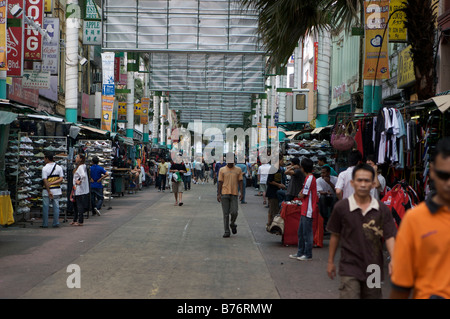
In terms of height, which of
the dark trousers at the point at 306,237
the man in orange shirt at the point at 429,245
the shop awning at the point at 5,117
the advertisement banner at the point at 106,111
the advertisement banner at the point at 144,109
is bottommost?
the dark trousers at the point at 306,237

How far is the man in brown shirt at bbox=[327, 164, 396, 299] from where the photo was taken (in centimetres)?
552

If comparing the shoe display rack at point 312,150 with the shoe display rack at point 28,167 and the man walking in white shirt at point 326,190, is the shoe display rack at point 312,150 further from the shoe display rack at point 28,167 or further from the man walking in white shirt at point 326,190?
the shoe display rack at point 28,167

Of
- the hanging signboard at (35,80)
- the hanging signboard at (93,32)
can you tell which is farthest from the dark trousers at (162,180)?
the hanging signboard at (35,80)

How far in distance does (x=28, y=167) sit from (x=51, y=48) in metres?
7.66

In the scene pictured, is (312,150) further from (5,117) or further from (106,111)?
(106,111)

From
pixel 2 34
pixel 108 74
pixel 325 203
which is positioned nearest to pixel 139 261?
pixel 325 203

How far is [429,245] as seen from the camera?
3617mm

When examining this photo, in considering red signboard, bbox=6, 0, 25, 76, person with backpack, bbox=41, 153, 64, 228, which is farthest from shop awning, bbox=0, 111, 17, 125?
red signboard, bbox=6, 0, 25, 76

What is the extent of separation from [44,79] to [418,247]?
19812 millimetres

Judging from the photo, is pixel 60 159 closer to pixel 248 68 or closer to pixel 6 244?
pixel 6 244

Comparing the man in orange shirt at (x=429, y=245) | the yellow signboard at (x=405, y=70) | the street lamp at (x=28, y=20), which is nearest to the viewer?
→ the man in orange shirt at (x=429, y=245)

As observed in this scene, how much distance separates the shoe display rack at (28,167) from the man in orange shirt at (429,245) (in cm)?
1302

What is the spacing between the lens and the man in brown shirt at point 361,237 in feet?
18.1

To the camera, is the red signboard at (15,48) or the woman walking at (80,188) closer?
the woman walking at (80,188)
